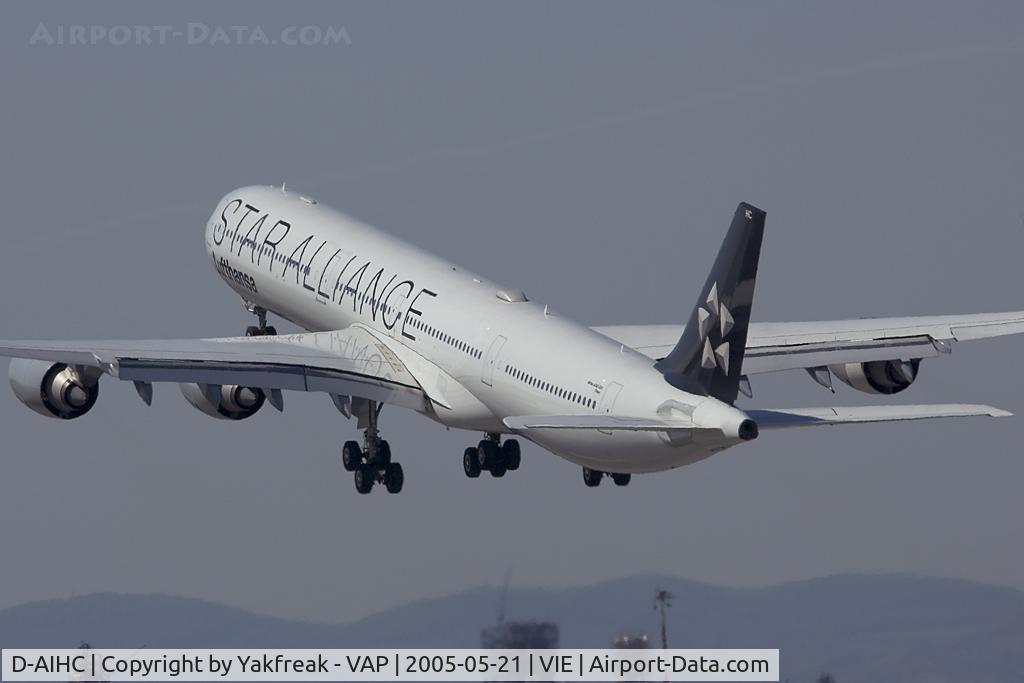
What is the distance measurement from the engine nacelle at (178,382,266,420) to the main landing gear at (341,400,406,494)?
3.00 meters

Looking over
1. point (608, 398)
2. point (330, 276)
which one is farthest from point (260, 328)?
point (608, 398)

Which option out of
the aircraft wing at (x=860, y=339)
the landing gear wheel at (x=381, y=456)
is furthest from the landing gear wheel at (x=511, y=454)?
the aircraft wing at (x=860, y=339)

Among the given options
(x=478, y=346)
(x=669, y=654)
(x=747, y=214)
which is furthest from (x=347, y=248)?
(x=747, y=214)

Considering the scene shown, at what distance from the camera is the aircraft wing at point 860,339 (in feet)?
278

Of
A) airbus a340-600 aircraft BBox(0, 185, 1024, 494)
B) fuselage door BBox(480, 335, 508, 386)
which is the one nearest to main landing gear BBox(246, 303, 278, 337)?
airbus a340-600 aircraft BBox(0, 185, 1024, 494)

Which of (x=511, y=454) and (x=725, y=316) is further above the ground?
(x=511, y=454)

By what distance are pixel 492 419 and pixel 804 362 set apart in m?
9.90

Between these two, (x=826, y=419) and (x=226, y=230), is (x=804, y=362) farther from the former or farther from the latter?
(x=226, y=230)

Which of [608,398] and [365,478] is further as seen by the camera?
[365,478]

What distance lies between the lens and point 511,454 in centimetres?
8625

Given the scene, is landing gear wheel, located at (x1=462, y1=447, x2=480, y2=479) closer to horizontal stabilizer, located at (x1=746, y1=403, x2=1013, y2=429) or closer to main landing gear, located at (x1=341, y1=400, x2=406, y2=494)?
main landing gear, located at (x1=341, y1=400, x2=406, y2=494)

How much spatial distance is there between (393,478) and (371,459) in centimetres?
85

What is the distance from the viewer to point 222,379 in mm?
82875

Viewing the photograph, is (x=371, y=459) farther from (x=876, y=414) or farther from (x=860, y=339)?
(x=876, y=414)
